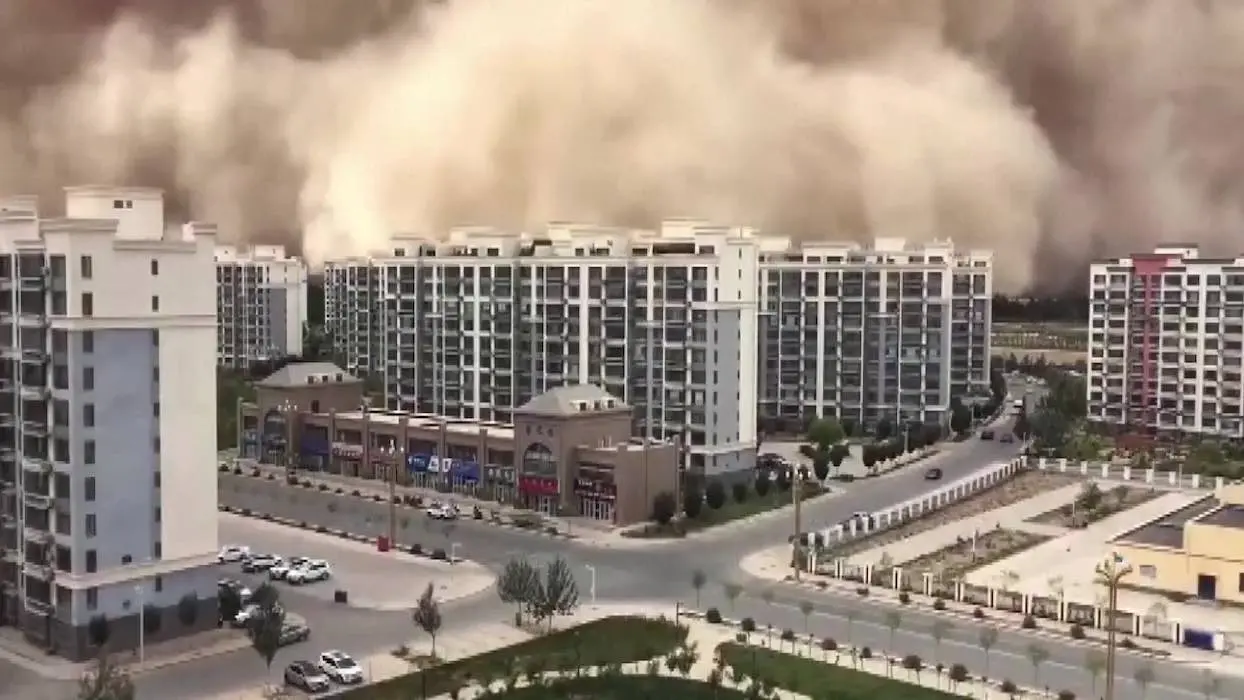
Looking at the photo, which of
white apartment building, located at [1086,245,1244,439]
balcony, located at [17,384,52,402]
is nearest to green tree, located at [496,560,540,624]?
balcony, located at [17,384,52,402]

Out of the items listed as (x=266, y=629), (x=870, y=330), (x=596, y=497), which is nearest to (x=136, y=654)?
(x=266, y=629)

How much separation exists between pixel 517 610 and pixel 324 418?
10157 millimetres

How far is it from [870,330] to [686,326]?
751 centimetres

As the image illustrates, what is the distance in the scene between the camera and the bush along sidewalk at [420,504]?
1797cm

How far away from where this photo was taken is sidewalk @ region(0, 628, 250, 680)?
11109 millimetres

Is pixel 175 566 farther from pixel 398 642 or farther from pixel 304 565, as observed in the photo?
pixel 304 565

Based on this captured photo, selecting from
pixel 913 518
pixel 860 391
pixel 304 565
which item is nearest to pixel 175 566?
pixel 304 565


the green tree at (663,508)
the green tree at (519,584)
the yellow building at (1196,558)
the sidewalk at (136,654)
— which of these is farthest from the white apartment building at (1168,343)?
the sidewalk at (136,654)

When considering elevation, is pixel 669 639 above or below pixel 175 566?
below

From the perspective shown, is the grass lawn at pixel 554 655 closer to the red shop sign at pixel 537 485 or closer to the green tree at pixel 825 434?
the red shop sign at pixel 537 485

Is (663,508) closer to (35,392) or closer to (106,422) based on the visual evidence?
(106,422)

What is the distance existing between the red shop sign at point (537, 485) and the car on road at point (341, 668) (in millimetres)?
7709

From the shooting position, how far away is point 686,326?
21.6 metres

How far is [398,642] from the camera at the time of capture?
1228 cm
